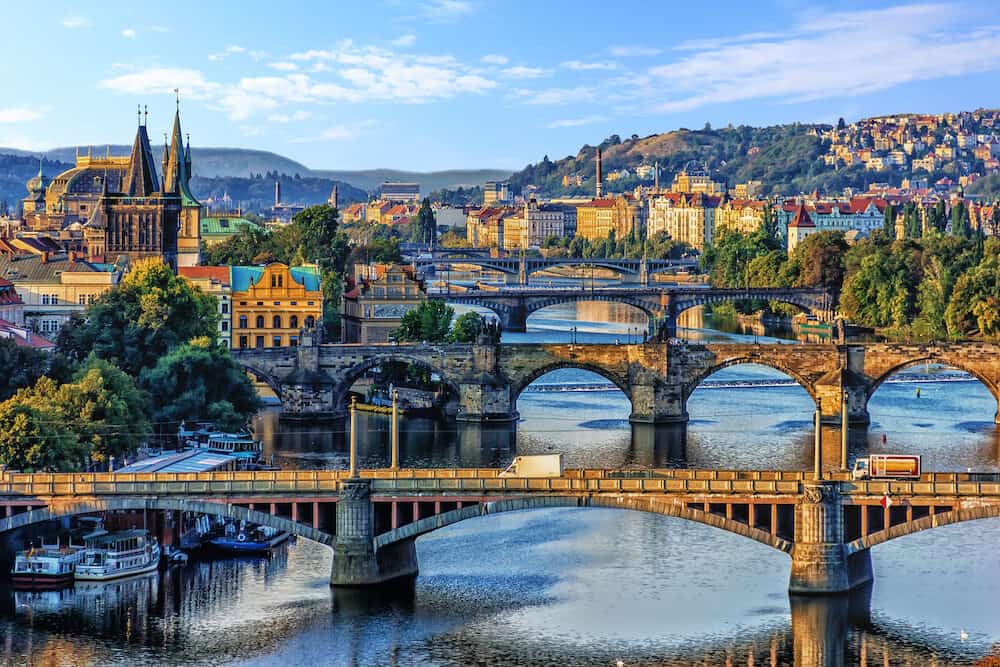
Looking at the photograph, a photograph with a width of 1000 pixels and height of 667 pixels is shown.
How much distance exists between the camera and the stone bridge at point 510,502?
42625 millimetres

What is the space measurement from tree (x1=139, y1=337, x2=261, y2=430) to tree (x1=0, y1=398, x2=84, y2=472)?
40.6 ft

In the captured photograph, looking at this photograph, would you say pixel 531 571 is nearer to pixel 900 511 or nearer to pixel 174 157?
pixel 900 511

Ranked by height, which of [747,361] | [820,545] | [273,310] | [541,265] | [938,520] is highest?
[541,265]

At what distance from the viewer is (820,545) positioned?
4278 centimetres

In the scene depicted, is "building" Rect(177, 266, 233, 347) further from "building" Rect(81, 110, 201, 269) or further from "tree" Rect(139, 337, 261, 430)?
"tree" Rect(139, 337, 261, 430)

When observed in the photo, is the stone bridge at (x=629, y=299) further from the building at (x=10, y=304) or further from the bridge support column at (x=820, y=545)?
the bridge support column at (x=820, y=545)

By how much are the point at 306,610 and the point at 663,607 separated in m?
7.55

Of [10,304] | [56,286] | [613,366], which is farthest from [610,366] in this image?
[56,286]

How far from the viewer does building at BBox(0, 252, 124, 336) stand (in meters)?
80.7

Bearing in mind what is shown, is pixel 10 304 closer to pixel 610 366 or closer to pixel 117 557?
pixel 610 366

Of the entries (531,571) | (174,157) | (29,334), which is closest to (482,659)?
(531,571)

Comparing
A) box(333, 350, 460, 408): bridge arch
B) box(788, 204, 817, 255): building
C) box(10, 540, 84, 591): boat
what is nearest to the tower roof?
box(333, 350, 460, 408): bridge arch

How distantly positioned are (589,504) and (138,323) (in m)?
31.0

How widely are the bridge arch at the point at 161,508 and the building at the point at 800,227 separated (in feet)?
483
